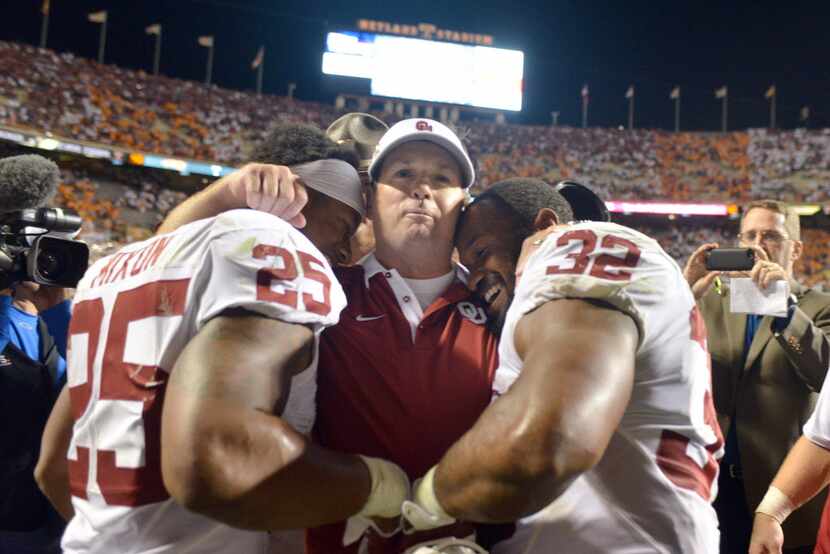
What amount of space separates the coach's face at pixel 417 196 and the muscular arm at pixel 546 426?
0.91 metres

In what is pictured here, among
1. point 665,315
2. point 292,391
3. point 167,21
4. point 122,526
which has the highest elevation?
point 167,21

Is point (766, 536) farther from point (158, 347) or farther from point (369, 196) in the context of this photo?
point (158, 347)

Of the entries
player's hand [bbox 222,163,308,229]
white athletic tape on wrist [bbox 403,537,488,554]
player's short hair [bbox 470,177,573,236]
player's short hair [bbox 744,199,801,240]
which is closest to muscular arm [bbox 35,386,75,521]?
→ player's hand [bbox 222,163,308,229]

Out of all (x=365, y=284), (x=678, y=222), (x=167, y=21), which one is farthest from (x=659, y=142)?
(x=365, y=284)

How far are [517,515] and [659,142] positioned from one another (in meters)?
23.6

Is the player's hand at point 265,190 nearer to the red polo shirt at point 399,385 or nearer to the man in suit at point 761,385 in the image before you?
the red polo shirt at point 399,385

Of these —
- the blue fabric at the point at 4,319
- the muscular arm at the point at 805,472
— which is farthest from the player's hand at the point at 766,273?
the blue fabric at the point at 4,319

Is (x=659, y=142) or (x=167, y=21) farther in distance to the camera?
(x=167, y=21)

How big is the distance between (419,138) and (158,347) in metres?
1.09

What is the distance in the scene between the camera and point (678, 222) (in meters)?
21.8

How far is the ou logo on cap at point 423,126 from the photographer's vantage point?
215 centimetres

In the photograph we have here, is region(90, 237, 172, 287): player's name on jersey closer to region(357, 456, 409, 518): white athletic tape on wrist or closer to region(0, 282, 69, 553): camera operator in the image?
region(357, 456, 409, 518): white athletic tape on wrist

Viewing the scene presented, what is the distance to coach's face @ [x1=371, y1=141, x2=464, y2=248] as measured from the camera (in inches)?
82.2

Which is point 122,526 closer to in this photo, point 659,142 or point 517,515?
point 517,515
